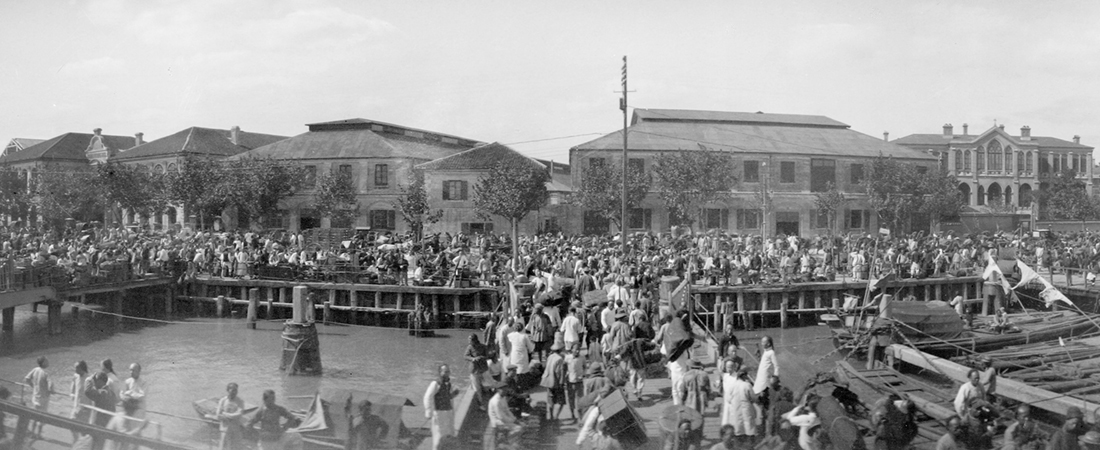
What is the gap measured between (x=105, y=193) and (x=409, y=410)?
37.6 metres

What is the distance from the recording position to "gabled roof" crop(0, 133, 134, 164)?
50000 mm

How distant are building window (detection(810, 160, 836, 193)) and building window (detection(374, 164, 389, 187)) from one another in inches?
1100

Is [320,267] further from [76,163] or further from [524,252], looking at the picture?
[76,163]

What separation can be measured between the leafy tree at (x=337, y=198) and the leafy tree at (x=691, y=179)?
19.5m

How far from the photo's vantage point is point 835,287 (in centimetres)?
3127

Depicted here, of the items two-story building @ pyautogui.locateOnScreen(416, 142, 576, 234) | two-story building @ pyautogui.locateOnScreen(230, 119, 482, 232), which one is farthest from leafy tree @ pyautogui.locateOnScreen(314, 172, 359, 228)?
two-story building @ pyautogui.locateOnScreen(416, 142, 576, 234)

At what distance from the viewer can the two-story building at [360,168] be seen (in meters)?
53.0

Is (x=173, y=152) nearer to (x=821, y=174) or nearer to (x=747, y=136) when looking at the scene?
(x=747, y=136)

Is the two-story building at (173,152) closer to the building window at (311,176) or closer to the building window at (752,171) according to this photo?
the building window at (311,176)

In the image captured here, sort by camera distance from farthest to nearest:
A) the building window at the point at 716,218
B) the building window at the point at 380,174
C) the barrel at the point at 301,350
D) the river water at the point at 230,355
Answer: the building window at the point at 380,174 < the building window at the point at 716,218 < the barrel at the point at 301,350 < the river water at the point at 230,355

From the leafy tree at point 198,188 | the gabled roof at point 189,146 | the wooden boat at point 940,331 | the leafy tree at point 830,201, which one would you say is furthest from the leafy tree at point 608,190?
the gabled roof at point 189,146

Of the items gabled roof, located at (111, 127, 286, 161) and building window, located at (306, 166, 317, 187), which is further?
gabled roof, located at (111, 127, 286, 161)

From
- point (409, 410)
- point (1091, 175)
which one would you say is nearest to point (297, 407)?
point (409, 410)

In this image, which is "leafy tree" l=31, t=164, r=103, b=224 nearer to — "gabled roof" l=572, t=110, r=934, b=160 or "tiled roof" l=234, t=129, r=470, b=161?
"tiled roof" l=234, t=129, r=470, b=161
